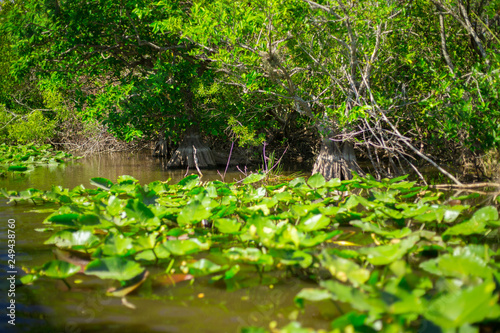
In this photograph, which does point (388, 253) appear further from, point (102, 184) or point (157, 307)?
point (102, 184)

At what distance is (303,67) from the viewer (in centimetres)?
628

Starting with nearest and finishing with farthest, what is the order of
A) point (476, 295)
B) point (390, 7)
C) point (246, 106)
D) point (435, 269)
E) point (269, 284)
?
point (476, 295), point (435, 269), point (269, 284), point (390, 7), point (246, 106)

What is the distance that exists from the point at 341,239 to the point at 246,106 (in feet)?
18.2

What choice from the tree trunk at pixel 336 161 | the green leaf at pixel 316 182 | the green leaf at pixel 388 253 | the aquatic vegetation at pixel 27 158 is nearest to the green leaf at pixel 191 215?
the green leaf at pixel 388 253

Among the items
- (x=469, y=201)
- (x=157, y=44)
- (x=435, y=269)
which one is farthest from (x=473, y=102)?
(x=157, y=44)

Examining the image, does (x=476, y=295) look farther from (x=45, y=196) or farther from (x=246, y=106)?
(x=246, y=106)

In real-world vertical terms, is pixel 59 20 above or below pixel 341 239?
above

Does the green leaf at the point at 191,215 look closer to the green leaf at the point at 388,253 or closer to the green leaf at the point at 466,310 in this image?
the green leaf at the point at 388,253

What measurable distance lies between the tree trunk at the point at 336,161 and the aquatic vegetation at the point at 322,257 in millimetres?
2704

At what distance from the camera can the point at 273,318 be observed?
5.15 feet

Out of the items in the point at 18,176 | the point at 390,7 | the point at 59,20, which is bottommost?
the point at 18,176

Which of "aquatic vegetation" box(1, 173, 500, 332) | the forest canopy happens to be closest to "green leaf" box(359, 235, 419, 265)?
"aquatic vegetation" box(1, 173, 500, 332)

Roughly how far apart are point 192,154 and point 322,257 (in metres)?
7.20

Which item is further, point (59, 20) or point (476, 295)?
point (59, 20)
